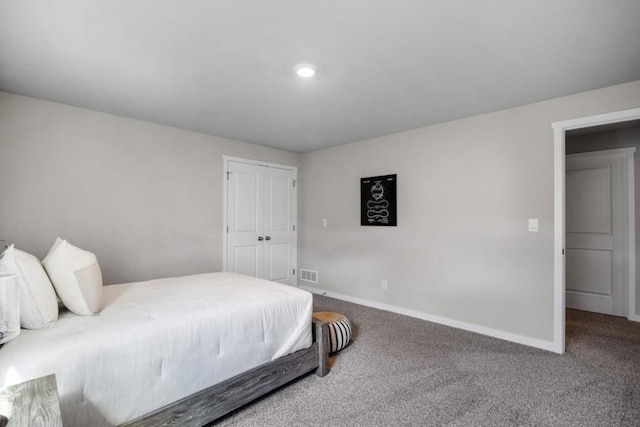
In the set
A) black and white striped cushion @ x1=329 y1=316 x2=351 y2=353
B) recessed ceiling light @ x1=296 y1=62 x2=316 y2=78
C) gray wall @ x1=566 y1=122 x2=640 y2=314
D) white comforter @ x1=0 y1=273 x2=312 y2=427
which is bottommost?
black and white striped cushion @ x1=329 y1=316 x2=351 y2=353

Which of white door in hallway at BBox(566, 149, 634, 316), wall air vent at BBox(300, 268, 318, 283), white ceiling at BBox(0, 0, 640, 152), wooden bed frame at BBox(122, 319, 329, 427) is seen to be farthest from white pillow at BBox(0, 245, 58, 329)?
white door in hallway at BBox(566, 149, 634, 316)

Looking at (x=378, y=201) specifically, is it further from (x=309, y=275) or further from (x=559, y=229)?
(x=559, y=229)

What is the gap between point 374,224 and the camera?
429 centimetres

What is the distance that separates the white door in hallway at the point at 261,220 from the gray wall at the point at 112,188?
22cm

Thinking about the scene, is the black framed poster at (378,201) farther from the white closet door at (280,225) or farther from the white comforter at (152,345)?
the white comforter at (152,345)

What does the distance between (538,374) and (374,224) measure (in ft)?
7.75

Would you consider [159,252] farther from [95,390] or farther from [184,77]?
[95,390]

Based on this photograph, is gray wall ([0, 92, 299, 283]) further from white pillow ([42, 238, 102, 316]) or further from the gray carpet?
the gray carpet

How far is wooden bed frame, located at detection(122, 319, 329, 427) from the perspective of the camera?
1626 mm

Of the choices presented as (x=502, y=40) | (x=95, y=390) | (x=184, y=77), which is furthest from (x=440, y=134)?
(x=95, y=390)

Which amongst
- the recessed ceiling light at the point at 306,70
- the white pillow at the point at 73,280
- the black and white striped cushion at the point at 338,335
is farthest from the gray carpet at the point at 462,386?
the recessed ceiling light at the point at 306,70

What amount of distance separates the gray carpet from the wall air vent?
A: 1888 millimetres

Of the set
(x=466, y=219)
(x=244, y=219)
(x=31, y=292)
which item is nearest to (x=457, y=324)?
(x=466, y=219)

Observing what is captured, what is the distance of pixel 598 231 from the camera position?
407 centimetres
